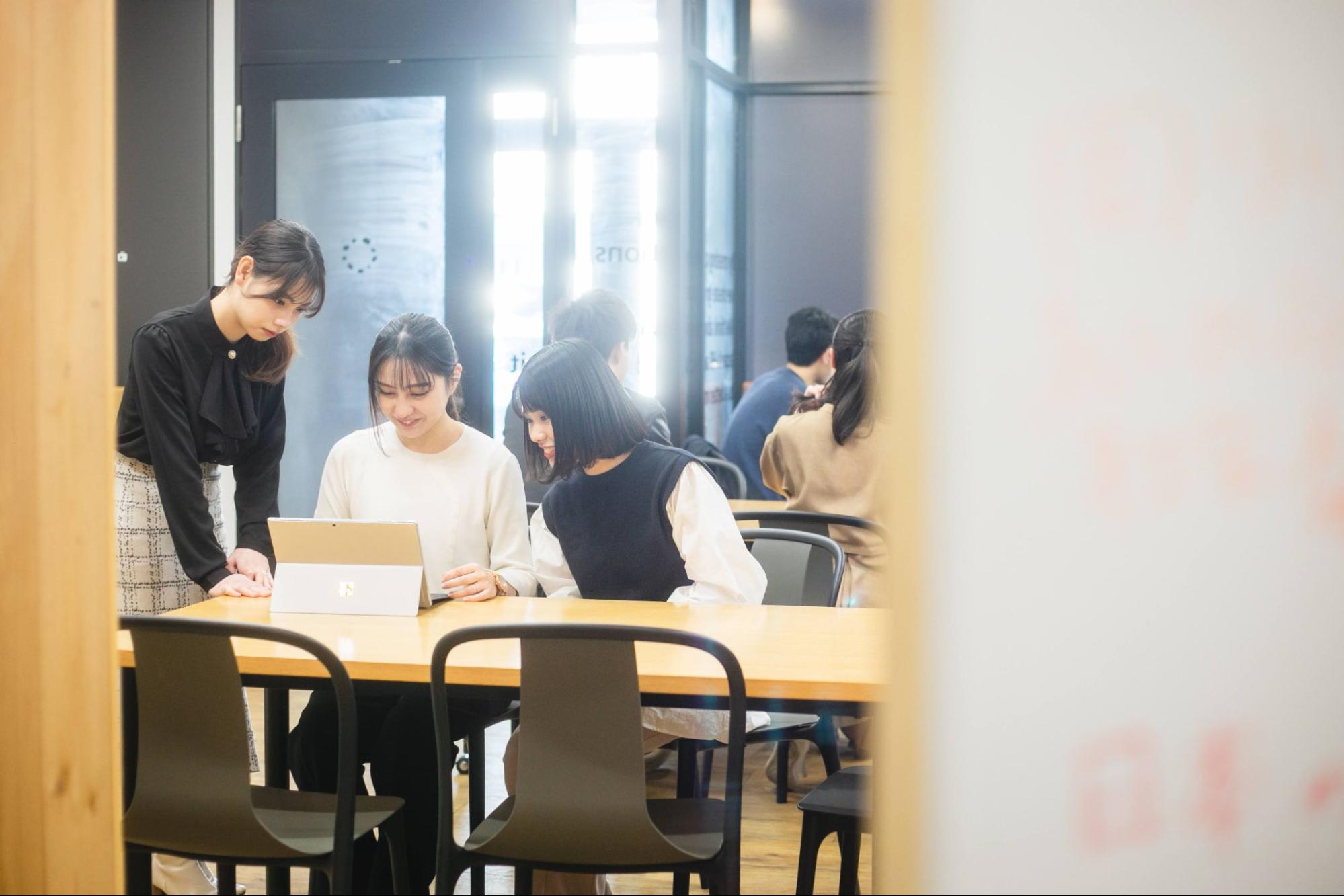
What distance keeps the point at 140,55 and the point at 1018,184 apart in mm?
5271

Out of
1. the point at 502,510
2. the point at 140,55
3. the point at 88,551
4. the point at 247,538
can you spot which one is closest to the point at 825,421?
the point at 502,510

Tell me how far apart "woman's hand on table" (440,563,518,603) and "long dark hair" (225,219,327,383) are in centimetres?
62

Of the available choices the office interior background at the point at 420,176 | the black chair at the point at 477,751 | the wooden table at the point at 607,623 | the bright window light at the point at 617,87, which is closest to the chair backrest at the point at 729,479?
the office interior background at the point at 420,176

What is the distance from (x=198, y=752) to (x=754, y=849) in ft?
5.03

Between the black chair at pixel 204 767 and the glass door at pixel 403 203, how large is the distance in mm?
3505

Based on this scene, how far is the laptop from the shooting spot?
8.05 feet

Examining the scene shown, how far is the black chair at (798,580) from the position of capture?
8.94 feet

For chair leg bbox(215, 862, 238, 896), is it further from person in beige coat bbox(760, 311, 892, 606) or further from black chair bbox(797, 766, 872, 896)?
person in beige coat bbox(760, 311, 892, 606)

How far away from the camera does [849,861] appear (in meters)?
A: 2.33

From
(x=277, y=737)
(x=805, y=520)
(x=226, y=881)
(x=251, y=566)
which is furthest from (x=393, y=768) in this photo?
(x=805, y=520)

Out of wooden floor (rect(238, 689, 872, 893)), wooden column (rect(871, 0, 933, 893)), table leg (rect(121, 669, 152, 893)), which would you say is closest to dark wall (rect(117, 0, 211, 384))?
wooden floor (rect(238, 689, 872, 893))

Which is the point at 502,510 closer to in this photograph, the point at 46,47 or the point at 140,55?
the point at 46,47

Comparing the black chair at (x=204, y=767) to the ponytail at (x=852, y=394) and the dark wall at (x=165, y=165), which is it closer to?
the ponytail at (x=852, y=394)

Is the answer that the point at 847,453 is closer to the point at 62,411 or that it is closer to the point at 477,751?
the point at 477,751
